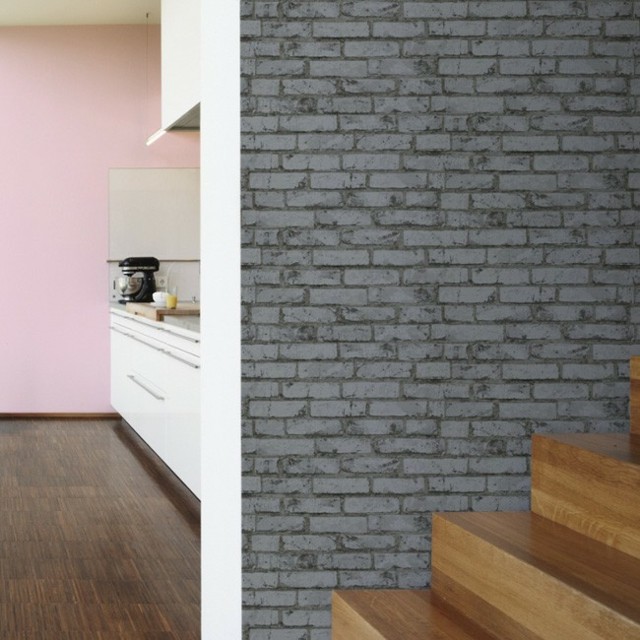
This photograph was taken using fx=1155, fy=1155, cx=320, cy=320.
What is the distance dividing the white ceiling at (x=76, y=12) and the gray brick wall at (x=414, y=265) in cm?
595

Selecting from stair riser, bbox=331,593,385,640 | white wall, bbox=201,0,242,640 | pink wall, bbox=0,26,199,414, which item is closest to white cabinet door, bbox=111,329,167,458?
pink wall, bbox=0,26,199,414

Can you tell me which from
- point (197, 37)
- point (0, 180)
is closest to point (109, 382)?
point (0, 180)

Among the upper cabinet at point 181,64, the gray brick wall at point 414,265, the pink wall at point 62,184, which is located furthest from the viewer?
the pink wall at point 62,184

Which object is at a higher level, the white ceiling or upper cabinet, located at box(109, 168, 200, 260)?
the white ceiling

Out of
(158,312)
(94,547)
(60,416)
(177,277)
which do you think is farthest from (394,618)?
(60,416)

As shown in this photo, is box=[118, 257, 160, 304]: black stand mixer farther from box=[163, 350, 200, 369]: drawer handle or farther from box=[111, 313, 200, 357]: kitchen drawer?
box=[163, 350, 200, 369]: drawer handle

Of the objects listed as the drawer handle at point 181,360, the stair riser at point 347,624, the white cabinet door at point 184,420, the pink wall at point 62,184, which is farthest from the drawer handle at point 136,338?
the stair riser at point 347,624

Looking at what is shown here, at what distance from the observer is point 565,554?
8.41 feet

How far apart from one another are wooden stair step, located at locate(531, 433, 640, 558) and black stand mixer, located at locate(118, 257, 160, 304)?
21.2ft

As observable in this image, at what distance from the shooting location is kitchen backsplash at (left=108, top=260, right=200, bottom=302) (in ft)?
31.7

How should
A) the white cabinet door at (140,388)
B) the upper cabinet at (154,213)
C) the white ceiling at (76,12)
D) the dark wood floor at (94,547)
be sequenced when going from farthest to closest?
the upper cabinet at (154,213) → the white ceiling at (76,12) → the white cabinet door at (140,388) → the dark wood floor at (94,547)

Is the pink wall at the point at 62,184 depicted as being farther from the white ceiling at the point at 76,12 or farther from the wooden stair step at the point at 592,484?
the wooden stair step at the point at 592,484

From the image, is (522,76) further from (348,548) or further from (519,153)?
(348,548)

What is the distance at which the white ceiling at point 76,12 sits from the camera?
8.68m
